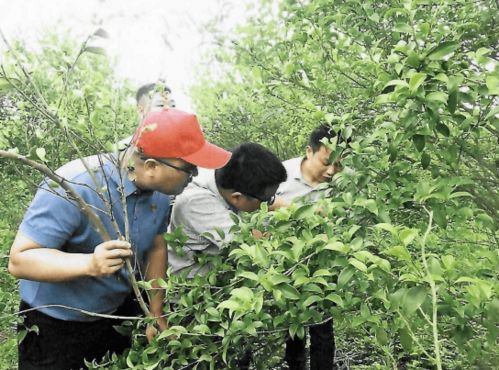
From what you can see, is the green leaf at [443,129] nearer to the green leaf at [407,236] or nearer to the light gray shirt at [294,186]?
the green leaf at [407,236]

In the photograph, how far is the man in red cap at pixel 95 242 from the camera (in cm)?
182

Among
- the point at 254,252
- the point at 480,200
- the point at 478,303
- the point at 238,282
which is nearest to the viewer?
the point at 478,303

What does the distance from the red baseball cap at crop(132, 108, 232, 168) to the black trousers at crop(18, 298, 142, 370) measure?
78 centimetres

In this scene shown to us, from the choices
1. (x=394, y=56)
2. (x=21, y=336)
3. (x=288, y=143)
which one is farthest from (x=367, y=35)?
(x=288, y=143)

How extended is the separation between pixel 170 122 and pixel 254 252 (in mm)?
728

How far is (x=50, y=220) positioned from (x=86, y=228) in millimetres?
160

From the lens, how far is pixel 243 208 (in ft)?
8.61

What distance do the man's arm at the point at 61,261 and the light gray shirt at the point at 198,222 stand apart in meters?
0.42

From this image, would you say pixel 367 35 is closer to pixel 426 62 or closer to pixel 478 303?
pixel 426 62

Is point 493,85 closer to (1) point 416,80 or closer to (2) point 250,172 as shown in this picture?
(1) point 416,80

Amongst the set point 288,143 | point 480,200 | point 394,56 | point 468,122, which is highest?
point 394,56

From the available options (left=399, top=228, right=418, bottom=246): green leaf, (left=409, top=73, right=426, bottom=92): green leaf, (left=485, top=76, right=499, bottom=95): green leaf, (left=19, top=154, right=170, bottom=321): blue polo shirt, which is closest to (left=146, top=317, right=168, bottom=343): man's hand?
(left=19, top=154, right=170, bottom=321): blue polo shirt

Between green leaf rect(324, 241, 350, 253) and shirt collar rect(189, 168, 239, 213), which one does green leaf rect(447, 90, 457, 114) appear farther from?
shirt collar rect(189, 168, 239, 213)

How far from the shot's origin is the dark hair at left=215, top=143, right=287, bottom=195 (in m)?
2.55
